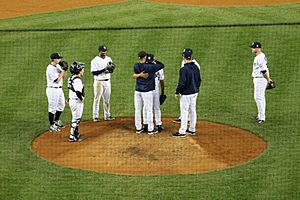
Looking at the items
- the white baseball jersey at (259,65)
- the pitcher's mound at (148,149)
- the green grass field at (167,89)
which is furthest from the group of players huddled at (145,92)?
the white baseball jersey at (259,65)

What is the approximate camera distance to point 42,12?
26031mm

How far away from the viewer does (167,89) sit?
18.6m

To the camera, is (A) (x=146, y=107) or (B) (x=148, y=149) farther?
(A) (x=146, y=107)

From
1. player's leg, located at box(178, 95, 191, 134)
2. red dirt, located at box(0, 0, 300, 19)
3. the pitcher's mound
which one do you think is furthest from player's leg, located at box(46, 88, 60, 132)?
red dirt, located at box(0, 0, 300, 19)

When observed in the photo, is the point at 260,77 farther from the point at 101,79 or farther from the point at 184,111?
the point at 101,79

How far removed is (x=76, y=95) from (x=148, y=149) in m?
1.91

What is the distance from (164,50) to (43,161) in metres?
8.39

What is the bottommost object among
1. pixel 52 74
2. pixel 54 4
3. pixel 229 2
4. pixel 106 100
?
pixel 106 100

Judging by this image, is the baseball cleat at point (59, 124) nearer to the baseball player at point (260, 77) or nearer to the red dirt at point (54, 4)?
the baseball player at point (260, 77)

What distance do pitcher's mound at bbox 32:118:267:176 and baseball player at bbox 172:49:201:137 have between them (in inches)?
12.6

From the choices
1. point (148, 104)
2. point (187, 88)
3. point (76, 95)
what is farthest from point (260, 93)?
point (76, 95)

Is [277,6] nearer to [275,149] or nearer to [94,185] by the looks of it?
[275,149]

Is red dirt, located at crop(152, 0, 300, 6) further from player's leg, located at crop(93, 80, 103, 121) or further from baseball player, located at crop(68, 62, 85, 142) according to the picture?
baseball player, located at crop(68, 62, 85, 142)

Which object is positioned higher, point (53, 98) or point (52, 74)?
point (52, 74)
